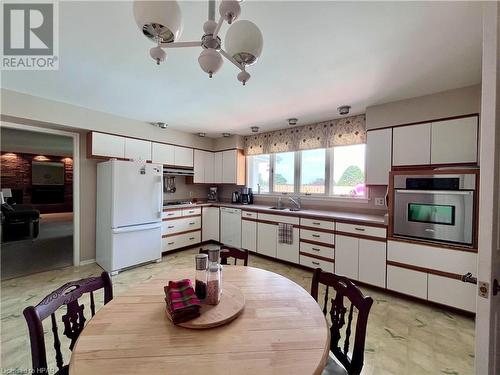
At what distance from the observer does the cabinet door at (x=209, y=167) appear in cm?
499

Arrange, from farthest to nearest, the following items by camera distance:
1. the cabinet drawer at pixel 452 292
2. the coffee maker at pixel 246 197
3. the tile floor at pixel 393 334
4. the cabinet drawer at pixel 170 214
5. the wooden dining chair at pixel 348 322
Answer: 1. the coffee maker at pixel 246 197
2. the cabinet drawer at pixel 170 214
3. the cabinet drawer at pixel 452 292
4. the tile floor at pixel 393 334
5. the wooden dining chair at pixel 348 322

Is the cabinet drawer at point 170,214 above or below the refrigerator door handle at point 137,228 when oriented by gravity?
above

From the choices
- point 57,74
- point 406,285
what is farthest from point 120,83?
point 406,285

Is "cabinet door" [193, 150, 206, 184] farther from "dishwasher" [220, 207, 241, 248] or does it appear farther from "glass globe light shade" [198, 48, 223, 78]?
"glass globe light shade" [198, 48, 223, 78]

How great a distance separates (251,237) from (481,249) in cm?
330

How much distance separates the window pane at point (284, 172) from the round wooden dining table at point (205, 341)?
10.7ft

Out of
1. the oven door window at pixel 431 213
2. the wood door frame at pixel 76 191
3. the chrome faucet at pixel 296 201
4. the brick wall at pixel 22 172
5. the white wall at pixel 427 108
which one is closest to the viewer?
the oven door window at pixel 431 213

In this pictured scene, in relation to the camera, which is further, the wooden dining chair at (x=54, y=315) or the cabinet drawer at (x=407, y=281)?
the cabinet drawer at (x=407, y=281)

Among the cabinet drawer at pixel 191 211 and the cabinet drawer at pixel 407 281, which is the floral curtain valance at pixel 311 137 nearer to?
the cabinet drawer at pixel 191 211

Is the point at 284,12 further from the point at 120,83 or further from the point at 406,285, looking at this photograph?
the point at 406,285

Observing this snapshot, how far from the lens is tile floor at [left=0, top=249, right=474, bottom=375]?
1601mm

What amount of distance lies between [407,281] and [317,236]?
3.68ft

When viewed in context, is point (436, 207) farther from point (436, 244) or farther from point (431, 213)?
point (436, 244)

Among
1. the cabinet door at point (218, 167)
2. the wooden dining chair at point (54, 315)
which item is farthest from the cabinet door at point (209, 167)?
the wooden dining chair at point (54, 315)
